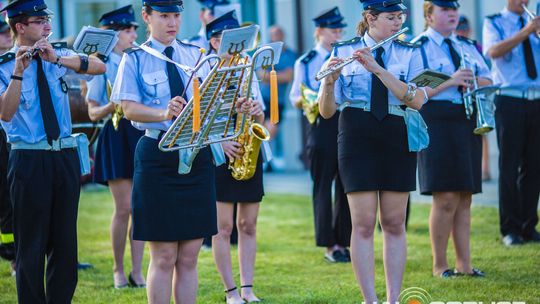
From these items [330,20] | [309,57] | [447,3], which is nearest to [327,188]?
[309,57]

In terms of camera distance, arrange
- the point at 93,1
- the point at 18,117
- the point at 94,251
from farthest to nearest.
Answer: the point at 93,1 < the point at 94,251 < the point at 18,117

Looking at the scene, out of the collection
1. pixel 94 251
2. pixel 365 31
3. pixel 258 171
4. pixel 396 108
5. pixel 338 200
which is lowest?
pixel 94 251

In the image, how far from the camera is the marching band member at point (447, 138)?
8.36 metres

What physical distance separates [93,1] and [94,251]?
34.2ft

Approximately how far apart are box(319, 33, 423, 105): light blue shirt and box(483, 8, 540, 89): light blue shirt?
315 cm

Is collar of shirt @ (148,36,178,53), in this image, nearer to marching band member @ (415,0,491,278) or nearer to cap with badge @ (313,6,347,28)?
marching band member @ (415,0,491,278)

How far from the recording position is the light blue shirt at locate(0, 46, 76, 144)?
6664 mm

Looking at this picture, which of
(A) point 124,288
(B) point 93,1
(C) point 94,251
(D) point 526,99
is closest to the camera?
(A) point 124,288

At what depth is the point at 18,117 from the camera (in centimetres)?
672

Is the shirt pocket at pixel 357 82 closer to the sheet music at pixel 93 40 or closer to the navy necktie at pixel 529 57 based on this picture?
the sheet music at pixel 93 40

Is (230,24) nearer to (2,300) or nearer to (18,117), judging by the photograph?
(18,117)

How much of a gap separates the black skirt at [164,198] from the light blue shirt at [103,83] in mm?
2467

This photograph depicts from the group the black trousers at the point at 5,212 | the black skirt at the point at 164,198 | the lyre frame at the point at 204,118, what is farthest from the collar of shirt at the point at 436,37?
the black trousers at the point at 5,212

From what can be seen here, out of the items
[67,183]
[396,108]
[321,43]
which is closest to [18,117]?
[67,183]
